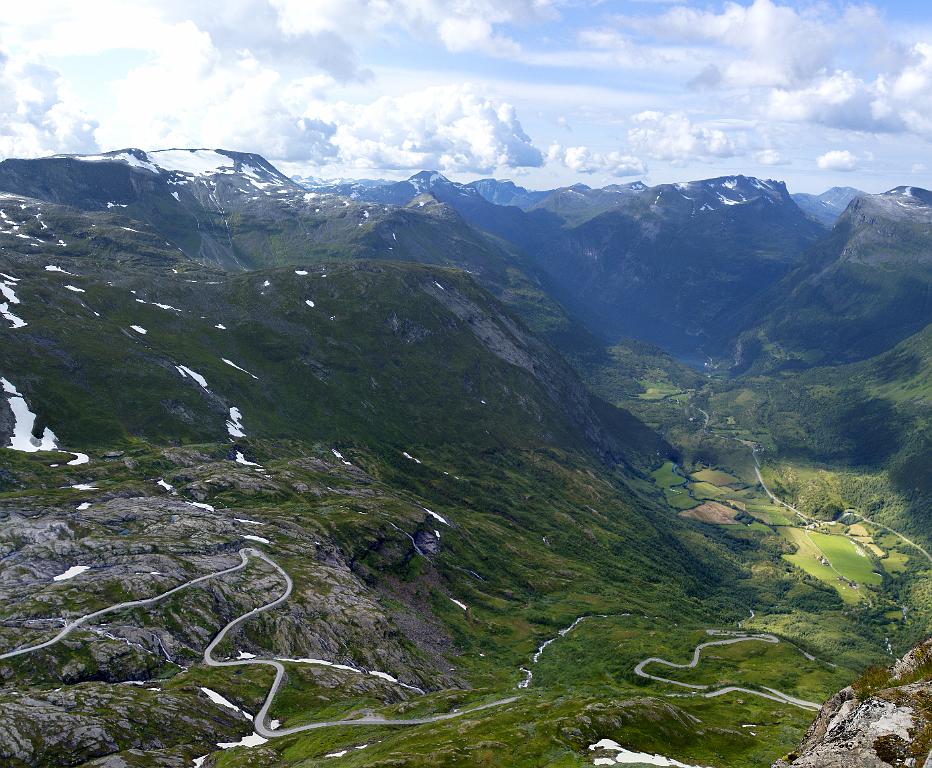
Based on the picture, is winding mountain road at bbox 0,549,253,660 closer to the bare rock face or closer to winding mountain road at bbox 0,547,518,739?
winding mountain road at bbox 0,547,518,739

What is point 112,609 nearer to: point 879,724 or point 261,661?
point 261,661

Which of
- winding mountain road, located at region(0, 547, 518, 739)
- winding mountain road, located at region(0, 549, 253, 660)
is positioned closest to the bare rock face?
winding mountain road, located at region(0, 547, 518, 739)

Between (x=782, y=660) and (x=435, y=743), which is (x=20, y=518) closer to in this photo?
(x=435, y=743)

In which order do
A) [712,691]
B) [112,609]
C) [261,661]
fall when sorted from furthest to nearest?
[712,691] → [261,661] → [112,609]

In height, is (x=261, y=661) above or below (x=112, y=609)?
below

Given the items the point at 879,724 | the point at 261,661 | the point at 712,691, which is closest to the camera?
the point at 879,724

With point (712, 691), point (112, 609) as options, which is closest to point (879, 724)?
point (112, 609)
